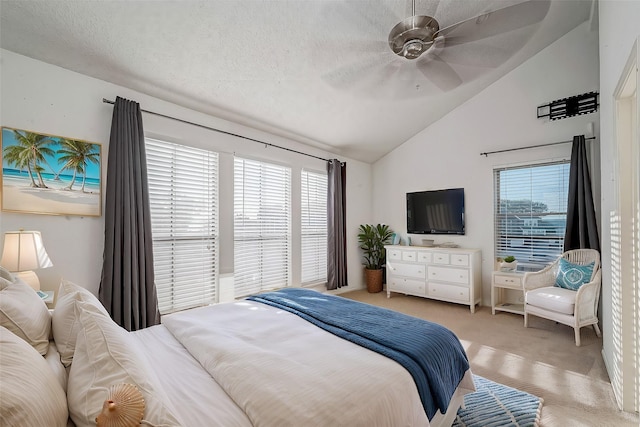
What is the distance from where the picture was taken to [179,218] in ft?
10.7

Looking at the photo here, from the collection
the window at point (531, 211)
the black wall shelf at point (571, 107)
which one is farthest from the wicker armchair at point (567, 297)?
the black wall shelf at point (571, 107)

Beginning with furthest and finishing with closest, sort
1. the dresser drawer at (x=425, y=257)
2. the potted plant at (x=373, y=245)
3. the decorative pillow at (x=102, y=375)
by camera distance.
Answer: the potted plant at (x=373, y=245) → the dresser drawer at (x=425, y=257) → the decorative pillow at (x=102, y=375)

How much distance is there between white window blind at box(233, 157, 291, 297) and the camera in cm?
385

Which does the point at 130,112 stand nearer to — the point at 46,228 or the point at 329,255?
the point at 46,228

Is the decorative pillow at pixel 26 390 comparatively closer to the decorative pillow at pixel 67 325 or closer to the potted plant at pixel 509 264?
the decorative pillow at pixel 67 325


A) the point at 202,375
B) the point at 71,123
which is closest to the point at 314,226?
the point at 71,123

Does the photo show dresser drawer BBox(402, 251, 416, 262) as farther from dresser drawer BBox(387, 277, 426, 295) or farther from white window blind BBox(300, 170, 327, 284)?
white window blind BBox(300, 170, 327, 284)

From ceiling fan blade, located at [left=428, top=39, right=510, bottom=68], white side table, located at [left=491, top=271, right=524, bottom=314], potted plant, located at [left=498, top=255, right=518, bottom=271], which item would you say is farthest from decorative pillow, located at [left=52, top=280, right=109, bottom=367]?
potted plant, located at [left=498, top=255, right=518, bottom=271]

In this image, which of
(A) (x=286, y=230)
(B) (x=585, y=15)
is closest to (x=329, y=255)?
(A) (x=286, y=230)

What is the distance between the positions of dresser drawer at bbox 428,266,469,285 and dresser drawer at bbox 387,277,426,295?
223 millimetres

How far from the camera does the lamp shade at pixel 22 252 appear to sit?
197cm

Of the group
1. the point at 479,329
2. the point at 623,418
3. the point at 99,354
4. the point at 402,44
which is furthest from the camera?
the point at 479,329

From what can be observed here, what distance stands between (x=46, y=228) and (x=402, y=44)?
3227mm

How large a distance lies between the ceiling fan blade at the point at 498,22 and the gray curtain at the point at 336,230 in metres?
2.52
